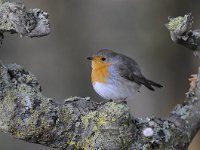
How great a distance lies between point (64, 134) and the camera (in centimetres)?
261

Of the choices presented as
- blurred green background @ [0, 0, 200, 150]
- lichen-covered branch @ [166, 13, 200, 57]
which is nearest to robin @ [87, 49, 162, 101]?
blurred green background @ [0, 0, 200, 150]

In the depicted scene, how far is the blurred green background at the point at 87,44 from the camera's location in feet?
21.7

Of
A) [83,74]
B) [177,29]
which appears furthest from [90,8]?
[177,29]

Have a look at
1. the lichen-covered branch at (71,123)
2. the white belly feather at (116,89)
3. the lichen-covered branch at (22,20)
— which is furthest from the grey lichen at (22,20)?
the white belly feather at (116,89)

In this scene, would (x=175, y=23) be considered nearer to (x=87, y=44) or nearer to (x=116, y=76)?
(x=116, y=76)

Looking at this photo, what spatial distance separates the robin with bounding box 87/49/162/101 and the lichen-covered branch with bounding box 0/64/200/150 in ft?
6.67

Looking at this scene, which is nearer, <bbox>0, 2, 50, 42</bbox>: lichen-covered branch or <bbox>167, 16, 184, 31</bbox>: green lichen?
<bbox>0, 2, 50, 42</bbox>: lichen-covered branch

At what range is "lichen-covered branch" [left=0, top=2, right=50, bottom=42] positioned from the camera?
2393mm

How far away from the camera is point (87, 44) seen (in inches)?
295

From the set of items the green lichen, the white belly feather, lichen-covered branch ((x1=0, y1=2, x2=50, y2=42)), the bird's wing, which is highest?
the green lichen

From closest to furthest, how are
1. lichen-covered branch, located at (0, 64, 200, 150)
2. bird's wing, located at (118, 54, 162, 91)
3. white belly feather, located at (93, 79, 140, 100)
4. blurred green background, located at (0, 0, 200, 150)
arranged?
lichen-covered branch, located at (0, 64, 200, 150), white belly feather, located at (93, 79, 140, 100), bird's wing, located at (118, 54, 162, 91), blurred green background, located at (0, 0, 200, 150)

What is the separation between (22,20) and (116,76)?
2801 mm

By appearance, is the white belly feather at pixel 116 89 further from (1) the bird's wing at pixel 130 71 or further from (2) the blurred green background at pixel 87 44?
(2) the blurred green background at pixel 87 44

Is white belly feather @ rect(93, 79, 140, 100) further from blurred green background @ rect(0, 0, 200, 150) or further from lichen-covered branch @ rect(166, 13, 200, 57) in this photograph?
lichen-covered branch @ rect(166, 13, 200, 57)
